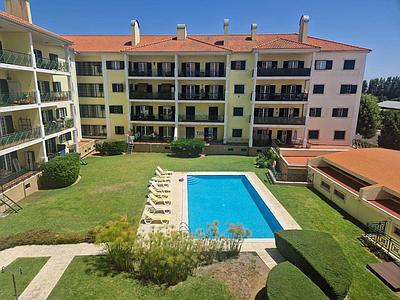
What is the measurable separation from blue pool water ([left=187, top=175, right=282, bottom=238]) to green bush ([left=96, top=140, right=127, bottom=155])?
12.0 metres

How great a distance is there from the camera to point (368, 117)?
125 feet

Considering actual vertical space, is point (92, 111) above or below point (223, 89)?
below

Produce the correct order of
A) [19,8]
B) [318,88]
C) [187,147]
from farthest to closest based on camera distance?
[318,88] → [187,147] → [19,8]

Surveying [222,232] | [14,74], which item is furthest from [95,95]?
[222,232]

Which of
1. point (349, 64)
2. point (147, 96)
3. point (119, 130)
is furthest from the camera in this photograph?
point (119, 130)

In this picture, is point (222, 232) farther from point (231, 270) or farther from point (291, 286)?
point (291, 286)

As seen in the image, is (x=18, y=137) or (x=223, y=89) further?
(x=223, y=89)

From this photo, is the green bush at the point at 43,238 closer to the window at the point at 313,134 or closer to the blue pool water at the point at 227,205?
the blue pool water at the point at 227,205

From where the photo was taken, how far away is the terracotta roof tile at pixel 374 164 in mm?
15859

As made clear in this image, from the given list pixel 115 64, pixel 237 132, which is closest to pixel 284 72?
pixel 237 132

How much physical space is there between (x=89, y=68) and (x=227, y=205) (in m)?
27.2

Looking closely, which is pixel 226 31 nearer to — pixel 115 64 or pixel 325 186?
pixel 115 64

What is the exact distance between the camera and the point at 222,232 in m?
14.8

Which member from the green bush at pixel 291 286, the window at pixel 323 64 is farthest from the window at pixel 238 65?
the green bush at pixel 291 286
